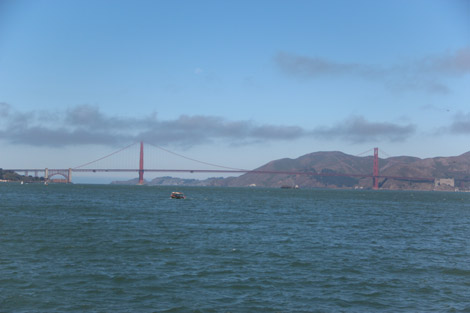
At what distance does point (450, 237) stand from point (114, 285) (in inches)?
1093

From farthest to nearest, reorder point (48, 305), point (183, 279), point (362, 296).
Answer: point (183, 279), point (362, 296), point (48, 305)

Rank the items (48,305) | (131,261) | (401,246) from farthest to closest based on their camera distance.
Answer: (401,246) → (131,261) → (48,305)

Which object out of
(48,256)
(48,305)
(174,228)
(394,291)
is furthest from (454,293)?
(174,228)

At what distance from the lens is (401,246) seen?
28.6 meters

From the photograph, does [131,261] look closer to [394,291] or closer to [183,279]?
[183,279]

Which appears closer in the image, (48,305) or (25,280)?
(48,305)

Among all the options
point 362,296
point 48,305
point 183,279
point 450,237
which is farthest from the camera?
point 450,237

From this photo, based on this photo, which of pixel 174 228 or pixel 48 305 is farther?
pixel 174 228

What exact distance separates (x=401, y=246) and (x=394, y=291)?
12098 millimetres

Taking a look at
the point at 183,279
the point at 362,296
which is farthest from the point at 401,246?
the point at 183,279

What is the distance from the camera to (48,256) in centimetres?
2267

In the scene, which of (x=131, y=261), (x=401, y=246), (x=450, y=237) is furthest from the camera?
(x=450, y=237)

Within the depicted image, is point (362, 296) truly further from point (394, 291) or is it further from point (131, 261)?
point (131, 261)

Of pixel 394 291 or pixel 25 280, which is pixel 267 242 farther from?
pixel 25 280
